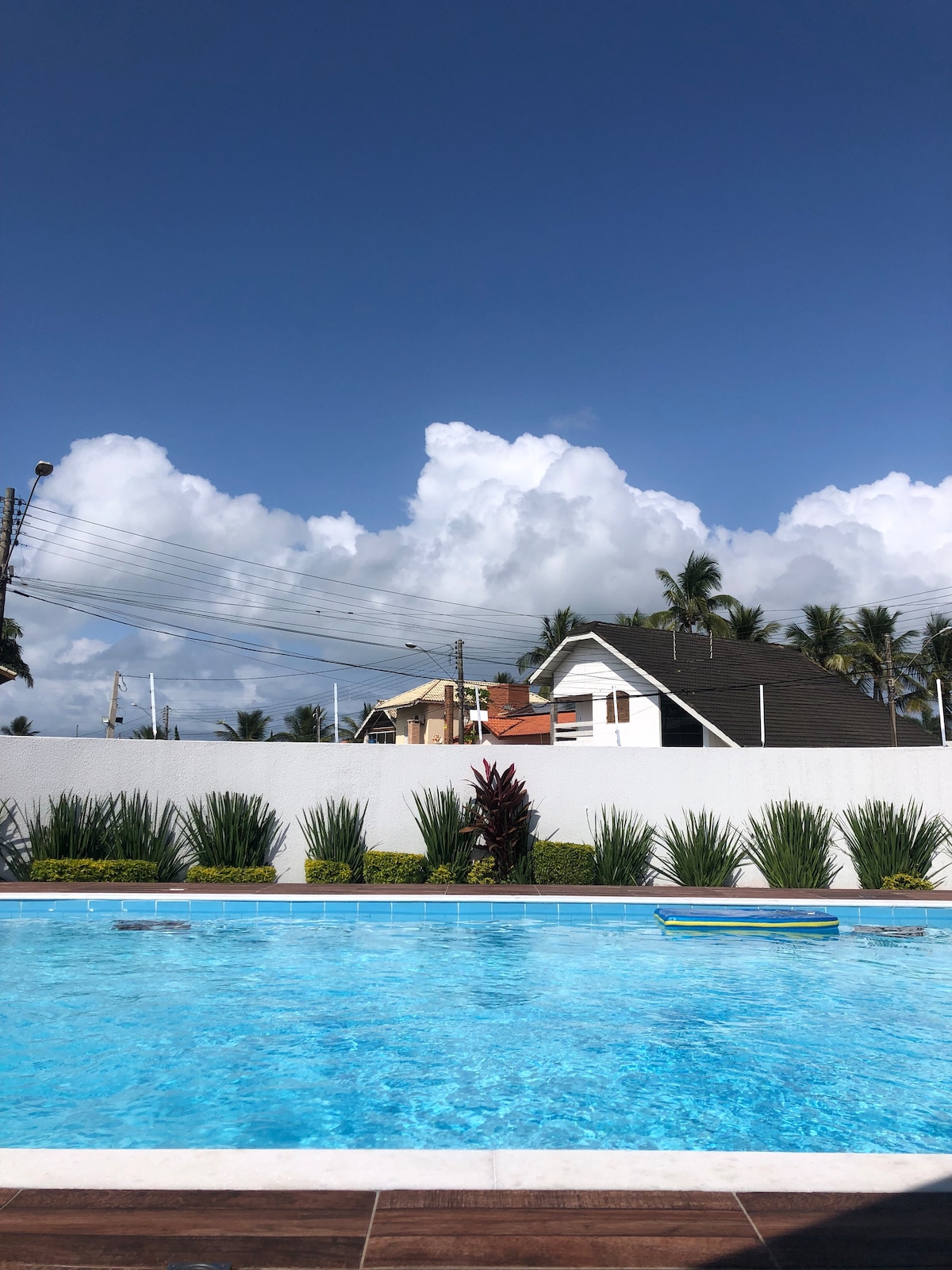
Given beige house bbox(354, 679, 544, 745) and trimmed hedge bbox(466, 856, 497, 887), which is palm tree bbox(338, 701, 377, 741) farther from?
trimmed hedge bbox(466, 856, 497, 887)

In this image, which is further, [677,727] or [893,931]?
[677,727]

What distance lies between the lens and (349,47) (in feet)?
35.2

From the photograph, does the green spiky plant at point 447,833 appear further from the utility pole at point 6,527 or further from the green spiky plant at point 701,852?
the utility pole at point 6,527

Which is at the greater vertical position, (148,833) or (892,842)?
(148,833)

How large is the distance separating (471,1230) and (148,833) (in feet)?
33.1

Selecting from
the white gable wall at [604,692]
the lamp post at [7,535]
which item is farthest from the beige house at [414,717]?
the lamp post at [7,535]

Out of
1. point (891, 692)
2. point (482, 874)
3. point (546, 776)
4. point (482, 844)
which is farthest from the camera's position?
point (891, 692)

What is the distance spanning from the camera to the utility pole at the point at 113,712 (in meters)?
16.1

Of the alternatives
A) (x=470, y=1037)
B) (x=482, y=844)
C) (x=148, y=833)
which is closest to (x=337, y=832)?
(x=482, y=844)

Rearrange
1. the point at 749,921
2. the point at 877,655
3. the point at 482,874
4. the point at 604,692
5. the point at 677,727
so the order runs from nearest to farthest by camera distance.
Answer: the point at 749,921, the point at 482,874, the point at 677,727, the point at 604,692, the point at 877,655

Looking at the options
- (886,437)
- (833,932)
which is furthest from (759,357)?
(833,932)

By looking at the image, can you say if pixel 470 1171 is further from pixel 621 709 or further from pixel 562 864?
pixel 621 709

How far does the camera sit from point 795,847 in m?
12.0

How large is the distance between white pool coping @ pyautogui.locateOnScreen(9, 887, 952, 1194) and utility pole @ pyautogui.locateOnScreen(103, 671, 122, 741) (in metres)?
12.0
